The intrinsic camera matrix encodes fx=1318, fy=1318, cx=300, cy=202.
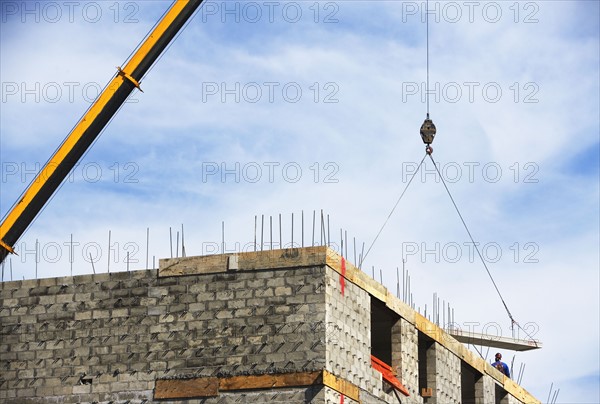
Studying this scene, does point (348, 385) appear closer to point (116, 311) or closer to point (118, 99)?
point (116, 311)

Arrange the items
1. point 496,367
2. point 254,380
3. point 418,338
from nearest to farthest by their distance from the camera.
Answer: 1. point 254,380
2. point 418,338
3. point 496,367

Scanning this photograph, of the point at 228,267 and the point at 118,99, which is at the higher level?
the point at 118,99

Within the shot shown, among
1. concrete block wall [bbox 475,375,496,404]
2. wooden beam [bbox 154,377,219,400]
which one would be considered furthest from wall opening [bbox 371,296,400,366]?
wooden beam [bbox 154,377,219,400]

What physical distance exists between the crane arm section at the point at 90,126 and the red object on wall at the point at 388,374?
1102 centimetres

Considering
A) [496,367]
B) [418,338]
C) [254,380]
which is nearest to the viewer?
[254,380]

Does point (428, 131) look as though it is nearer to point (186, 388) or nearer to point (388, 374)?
point (388, 374)

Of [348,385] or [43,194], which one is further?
[43,194]

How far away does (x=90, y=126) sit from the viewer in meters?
38.4

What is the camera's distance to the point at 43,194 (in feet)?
123

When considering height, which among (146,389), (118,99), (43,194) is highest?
(118,99)

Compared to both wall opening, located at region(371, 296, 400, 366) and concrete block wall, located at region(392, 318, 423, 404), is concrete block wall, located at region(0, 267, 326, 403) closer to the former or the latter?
wall opening, located at region(371, 296, 400, 366)

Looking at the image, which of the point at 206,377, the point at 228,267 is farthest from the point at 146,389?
the point at 228,267

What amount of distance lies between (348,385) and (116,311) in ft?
19.3

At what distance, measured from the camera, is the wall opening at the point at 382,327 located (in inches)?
1315
